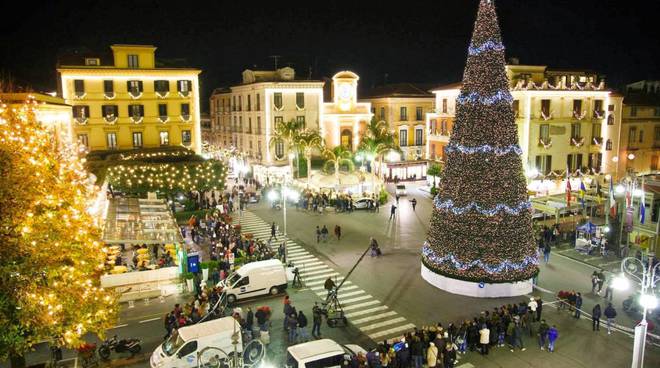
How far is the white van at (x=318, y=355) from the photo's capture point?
1670cm

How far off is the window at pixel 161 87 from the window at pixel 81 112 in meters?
6.77

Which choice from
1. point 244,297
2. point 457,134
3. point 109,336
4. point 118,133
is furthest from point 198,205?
point 457,134

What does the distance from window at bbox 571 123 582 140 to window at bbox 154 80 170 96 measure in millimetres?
41082

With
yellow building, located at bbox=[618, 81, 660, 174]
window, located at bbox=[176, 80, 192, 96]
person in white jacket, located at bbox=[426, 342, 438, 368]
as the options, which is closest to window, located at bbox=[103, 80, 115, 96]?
window, located at bbox=[176, 80, 192, 96]

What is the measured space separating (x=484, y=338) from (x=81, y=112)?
4243cm

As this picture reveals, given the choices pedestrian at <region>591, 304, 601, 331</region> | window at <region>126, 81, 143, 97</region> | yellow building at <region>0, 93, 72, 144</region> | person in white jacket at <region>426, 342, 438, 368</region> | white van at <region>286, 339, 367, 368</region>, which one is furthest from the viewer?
window at <region>126, 81, 143, 97</region>

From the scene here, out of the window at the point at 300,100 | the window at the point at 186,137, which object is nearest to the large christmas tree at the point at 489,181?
the window at the point at 186,137

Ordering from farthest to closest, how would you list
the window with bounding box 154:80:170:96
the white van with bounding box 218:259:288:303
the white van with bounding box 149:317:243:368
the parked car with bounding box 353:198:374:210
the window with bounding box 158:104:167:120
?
1. the window with bounding box 158:104:167:120
2. the window with bounding box 154:80:170:96
3. the parked car with bounding box 353:198:374:210
4. the white van with bounding box 218:259:288:303
5. the white van with bounding box 149:317:243:368

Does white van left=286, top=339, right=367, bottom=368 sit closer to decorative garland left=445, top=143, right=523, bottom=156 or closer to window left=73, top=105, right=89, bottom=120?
decorative garland left=445, top=143, right=523, bottom=156

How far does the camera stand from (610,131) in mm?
53000

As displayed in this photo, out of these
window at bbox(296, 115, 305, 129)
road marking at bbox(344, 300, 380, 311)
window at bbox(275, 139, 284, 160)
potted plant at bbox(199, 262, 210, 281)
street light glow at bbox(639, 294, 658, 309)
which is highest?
window at bbox(296, 115, 305, 129)

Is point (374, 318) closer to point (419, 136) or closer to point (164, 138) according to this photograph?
point (164, 138)

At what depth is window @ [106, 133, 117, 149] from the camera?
4880 centimetres

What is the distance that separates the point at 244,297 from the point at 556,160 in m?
38.0
